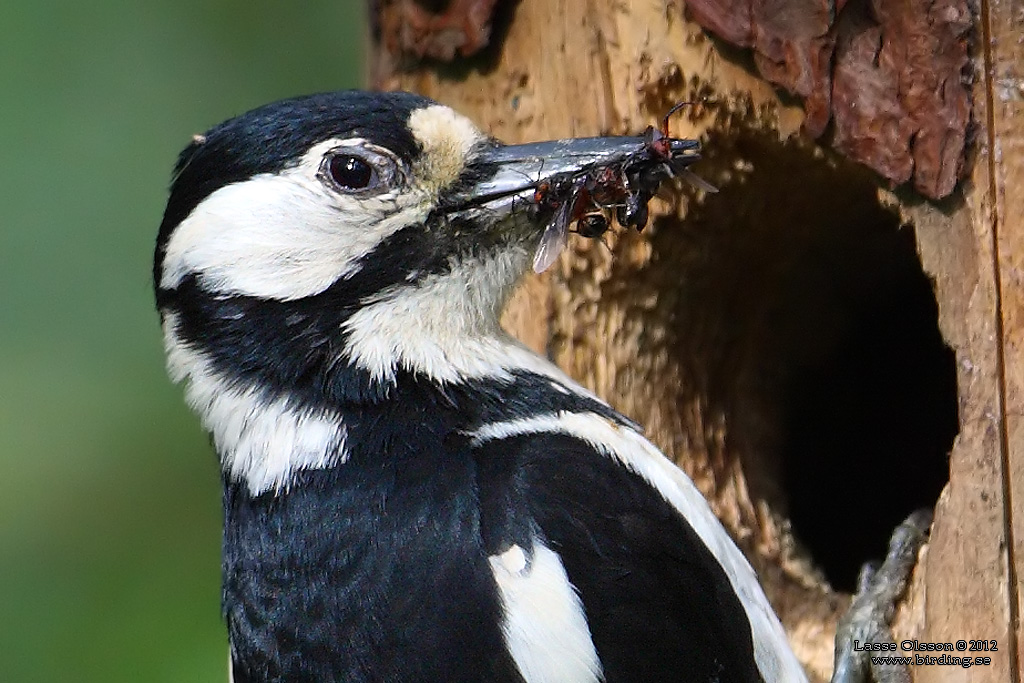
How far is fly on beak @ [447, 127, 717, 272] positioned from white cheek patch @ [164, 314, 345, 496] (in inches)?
17.2

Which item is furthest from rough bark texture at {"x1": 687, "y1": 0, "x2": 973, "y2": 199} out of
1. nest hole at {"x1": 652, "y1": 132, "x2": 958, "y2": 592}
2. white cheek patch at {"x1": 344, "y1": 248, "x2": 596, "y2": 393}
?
white cheek patch at {"x1": 344, "y1": 248, "x2": 596, "y2": 393}

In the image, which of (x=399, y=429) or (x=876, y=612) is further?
(x=876, y=612)

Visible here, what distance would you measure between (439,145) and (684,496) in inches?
29.1

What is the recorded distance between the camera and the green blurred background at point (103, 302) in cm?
379

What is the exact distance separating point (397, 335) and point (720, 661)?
75cm

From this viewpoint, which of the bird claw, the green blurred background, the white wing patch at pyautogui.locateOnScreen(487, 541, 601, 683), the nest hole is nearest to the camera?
the white wing patch at pyautogui.locateOnScreen(487, 541, 601, 683)

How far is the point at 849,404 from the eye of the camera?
129 inches

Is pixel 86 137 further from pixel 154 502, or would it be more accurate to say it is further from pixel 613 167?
pixel 613 167

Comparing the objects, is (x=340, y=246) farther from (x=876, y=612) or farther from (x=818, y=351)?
(x=818, y=351)

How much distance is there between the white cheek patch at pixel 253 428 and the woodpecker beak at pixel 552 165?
17.0 inches

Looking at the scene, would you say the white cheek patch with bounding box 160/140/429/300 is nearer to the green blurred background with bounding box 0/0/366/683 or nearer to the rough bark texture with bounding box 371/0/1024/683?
the rough bark texture with bounding box 371/0/1024/683

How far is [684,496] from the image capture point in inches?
82.0

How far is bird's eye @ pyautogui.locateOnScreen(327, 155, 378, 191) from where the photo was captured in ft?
6.52

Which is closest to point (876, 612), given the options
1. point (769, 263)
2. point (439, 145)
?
point (769, 263)
